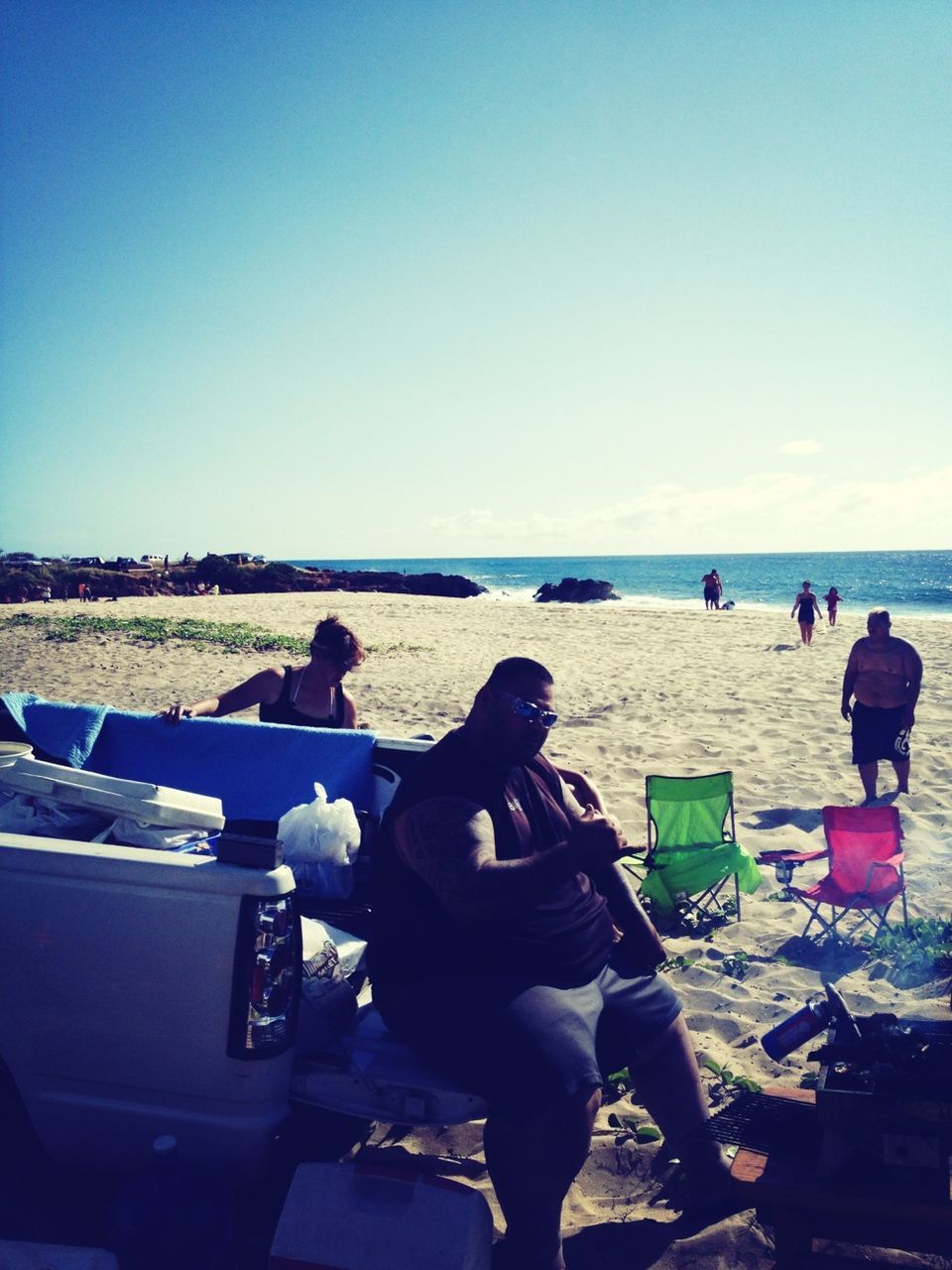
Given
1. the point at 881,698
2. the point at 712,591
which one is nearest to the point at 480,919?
the point at 881,698

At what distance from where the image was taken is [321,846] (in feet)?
13.2

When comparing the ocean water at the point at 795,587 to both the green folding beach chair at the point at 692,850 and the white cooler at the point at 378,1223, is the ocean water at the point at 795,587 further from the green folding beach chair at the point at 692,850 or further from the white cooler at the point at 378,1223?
the white cooler at the point at 378,1223

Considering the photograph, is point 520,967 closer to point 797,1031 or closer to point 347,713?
point 797,1031

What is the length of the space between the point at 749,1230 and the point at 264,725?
3184 millimetres

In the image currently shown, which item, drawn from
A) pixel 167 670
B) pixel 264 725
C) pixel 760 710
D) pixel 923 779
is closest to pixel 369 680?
pixel 167 670

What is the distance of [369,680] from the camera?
14.1 meters

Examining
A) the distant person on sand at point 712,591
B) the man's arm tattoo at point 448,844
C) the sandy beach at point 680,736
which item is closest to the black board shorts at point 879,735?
the sandy beach at point 680,736

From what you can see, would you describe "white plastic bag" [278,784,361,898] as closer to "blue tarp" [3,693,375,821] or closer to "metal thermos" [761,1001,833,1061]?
"blue tarp" [3,693,375,821]

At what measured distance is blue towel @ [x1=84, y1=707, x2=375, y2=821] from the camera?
473 cm

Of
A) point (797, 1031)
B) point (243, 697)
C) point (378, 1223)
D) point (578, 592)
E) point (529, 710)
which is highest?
point (578, 592)

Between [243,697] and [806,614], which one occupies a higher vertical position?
[806,614]

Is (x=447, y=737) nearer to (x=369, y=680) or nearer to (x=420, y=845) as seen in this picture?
(x=420, y=845)

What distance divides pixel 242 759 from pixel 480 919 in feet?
8.29

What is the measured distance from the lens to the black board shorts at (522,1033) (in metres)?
2.54
